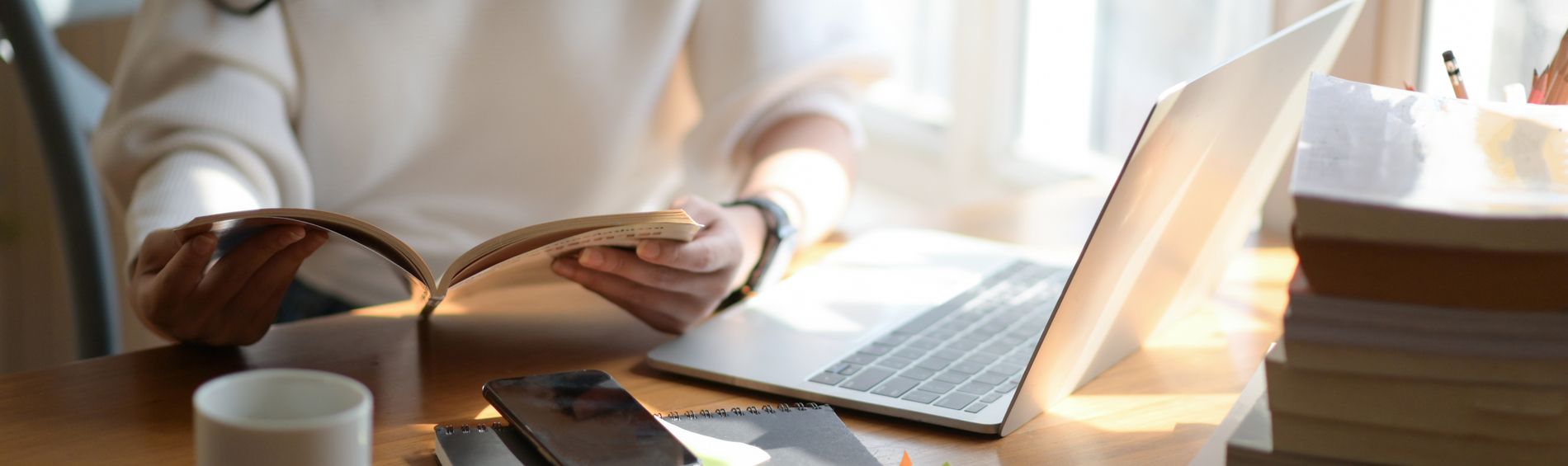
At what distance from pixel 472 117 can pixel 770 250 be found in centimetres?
44

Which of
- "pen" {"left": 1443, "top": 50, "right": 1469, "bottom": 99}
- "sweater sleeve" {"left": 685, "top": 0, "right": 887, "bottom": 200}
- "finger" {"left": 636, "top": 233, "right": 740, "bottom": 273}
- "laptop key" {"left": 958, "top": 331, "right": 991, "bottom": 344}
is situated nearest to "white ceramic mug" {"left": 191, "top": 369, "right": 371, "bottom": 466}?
"finger" {"left": 636, "top": 233, "right": 740, "bottom": 273}

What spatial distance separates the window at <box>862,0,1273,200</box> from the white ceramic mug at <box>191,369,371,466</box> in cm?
118

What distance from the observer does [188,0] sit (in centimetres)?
96

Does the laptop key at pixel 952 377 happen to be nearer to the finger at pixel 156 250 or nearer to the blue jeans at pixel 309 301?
the finger at pixel 156 250

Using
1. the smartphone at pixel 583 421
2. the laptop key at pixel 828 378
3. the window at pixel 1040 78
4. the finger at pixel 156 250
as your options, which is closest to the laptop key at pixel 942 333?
the laptop key at pixel 828 378

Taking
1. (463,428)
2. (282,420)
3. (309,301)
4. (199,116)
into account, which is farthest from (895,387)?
(309,301)

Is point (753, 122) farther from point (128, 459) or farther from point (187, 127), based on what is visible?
point (128, 459)

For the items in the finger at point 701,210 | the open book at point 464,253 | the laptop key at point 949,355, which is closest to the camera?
the open book at point 464,253

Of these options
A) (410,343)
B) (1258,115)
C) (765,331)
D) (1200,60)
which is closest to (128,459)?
(410,343)

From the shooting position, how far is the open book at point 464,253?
0.60 metres

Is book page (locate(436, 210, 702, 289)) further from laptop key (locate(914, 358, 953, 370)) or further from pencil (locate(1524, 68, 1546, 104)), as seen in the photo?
pencil (locate(1524, 68, 1546, 104))

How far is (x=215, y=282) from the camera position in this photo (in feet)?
2.27

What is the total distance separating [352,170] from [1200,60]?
1037 millimetres

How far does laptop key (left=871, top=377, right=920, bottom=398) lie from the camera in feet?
2.09
